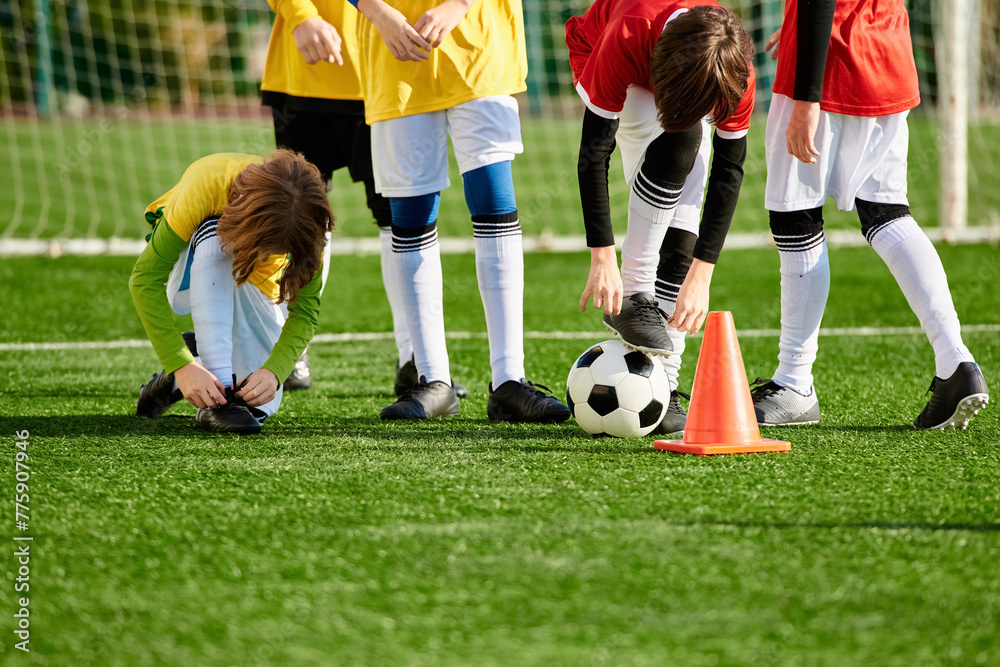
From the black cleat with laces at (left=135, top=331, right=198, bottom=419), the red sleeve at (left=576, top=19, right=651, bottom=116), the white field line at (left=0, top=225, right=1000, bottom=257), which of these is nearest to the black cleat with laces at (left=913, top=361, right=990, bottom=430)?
the red sleeve at (left=576, top=19, right=651, bottom=116)

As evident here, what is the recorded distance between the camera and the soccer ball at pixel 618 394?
2.52m

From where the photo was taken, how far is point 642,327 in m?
2.50

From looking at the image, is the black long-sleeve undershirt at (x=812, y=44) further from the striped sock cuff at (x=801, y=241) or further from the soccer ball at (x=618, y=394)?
the soccer ball at (x=618, y=394)

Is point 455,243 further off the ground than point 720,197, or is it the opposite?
point 720,197

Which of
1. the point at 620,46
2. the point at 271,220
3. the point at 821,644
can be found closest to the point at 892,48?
the point at 620,46

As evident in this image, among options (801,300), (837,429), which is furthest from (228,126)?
(837,429)

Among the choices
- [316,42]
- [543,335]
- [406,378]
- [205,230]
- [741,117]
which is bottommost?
[543,335]

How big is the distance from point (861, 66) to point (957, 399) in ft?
2.87

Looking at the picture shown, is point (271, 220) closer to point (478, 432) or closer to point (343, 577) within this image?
point (478, 432)

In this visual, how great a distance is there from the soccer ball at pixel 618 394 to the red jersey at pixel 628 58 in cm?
63

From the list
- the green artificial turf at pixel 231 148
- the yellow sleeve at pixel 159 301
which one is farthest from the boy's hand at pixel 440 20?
the green artificial turf at pixel 231 148

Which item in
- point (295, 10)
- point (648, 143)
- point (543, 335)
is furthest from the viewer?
point (543, 335)

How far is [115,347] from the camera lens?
167 inches

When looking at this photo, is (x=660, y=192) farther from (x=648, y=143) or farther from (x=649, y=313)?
(x=649, y=313)
